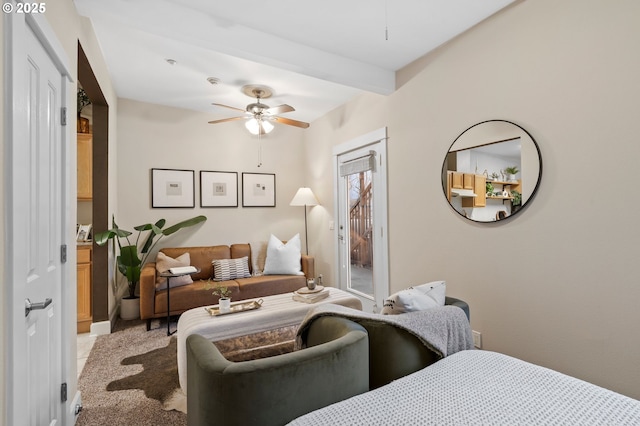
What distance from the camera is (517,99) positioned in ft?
7.14

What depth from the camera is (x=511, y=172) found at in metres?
2.21

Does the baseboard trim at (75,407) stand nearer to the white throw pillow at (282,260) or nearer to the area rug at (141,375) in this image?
the area rug at (141,375)

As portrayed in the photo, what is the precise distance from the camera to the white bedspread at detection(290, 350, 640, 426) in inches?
38.9

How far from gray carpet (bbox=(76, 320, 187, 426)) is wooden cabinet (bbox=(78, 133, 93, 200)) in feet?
5.07

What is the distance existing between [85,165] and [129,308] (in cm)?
169

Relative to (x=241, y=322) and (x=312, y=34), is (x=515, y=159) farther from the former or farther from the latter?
(x=241, y=322)

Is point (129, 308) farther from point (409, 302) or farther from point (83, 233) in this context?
point (409, 302)

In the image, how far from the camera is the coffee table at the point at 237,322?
7.16ft

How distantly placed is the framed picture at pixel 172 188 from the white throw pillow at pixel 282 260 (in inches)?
52.4

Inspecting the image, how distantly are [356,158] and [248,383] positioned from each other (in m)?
3.18

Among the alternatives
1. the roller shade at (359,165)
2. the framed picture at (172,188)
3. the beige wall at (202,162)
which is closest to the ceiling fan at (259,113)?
the roller shade at (359,165)

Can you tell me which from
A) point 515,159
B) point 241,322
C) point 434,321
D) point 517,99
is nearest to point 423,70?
point 517,99

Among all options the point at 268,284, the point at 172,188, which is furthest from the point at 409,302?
the point at 172,188
